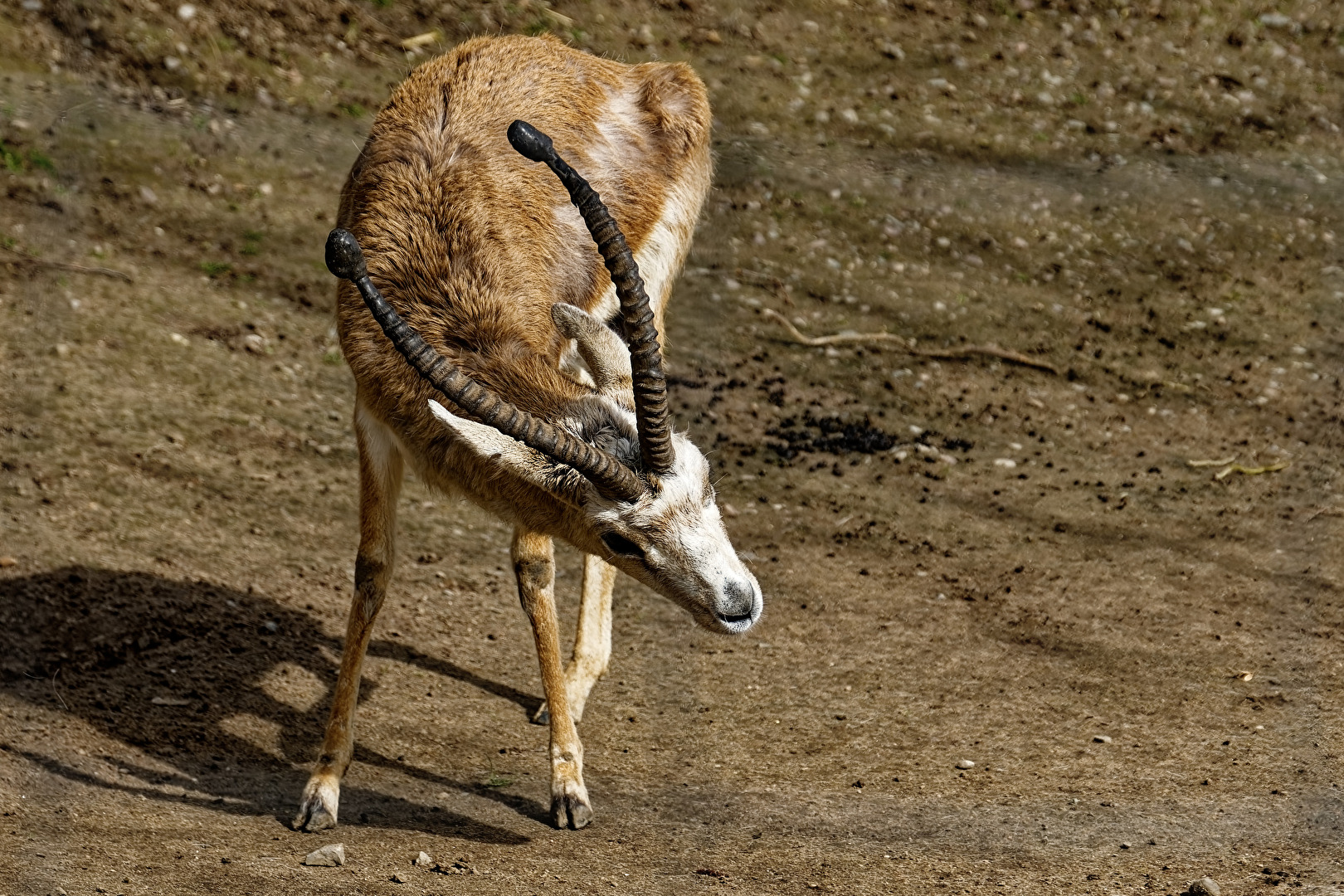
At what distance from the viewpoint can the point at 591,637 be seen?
6.10 metres

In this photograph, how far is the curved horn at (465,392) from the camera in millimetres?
4367

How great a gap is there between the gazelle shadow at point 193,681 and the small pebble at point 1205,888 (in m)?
2.22

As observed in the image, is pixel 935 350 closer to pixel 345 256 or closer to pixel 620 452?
pixel 620 452

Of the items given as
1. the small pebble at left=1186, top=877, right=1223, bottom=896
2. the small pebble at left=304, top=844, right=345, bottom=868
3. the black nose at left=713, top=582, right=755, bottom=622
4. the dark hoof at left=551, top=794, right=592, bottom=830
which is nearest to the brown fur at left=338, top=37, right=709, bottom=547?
the black nose at left=713, top=582, right=755, bottom=622

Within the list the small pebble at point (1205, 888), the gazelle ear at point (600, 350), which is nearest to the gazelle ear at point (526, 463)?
the gazelle ear at point (600, 350)

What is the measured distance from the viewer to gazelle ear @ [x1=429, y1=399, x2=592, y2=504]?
4.62m

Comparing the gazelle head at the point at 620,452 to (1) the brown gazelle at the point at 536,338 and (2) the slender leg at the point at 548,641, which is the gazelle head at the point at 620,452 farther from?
(2) the slender leg at the point at 548,641

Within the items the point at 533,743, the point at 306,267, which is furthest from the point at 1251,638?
the point at 306,267

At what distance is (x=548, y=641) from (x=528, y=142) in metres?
1.93

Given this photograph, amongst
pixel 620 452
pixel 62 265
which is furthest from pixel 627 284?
pixel 62 265

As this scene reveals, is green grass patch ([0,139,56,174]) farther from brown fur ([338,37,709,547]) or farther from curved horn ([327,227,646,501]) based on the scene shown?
curved horn ([327,227,646,501])

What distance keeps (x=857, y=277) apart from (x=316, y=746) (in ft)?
17.5

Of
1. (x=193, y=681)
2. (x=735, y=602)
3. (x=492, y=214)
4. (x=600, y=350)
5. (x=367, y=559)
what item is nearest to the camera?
(x=735, y=602)

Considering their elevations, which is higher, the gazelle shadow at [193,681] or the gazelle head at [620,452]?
the gazelle head at [620,452]
